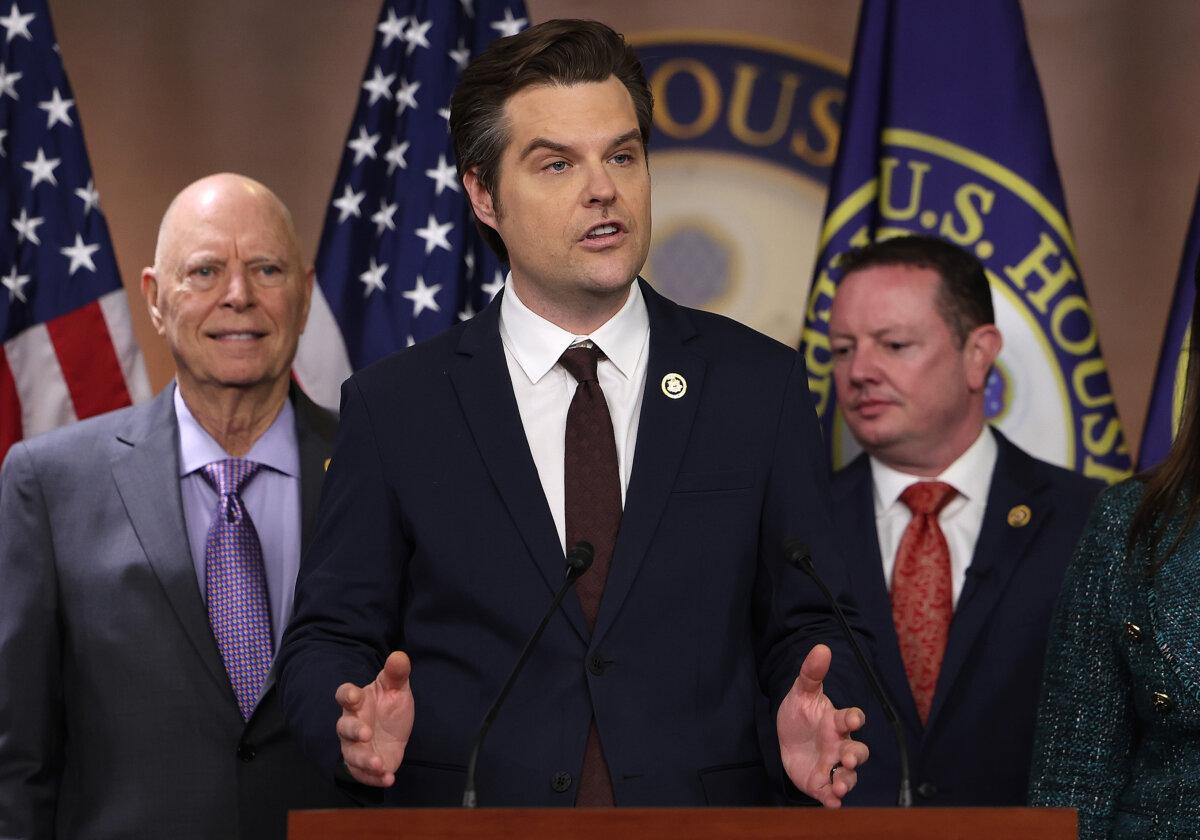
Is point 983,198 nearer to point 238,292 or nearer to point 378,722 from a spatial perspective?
point 238,292

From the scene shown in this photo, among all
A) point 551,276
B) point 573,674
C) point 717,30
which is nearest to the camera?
point 573,674

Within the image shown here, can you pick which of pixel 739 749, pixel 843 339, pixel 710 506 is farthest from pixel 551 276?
pixel 843 339

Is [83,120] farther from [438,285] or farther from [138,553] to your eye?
[138,553]

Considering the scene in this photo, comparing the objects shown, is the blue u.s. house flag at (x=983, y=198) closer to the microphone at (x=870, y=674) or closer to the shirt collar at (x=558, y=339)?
the shirt collar at (x=558, y=339)

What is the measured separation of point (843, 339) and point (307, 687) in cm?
→ 182

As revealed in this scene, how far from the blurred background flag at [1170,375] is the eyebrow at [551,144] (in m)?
2.05

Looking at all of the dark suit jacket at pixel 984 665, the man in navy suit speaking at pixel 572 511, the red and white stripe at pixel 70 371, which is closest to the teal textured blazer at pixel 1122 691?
the man in navy suit speaking at pixel 572 511

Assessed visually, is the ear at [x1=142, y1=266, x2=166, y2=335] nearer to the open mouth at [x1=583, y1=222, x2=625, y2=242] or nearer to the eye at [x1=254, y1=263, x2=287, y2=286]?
the eye at [x1=254, y1=263, x2=287, y2=286]

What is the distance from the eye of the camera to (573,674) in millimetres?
2150

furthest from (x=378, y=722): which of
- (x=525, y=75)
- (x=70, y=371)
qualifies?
(x=70, y=371)

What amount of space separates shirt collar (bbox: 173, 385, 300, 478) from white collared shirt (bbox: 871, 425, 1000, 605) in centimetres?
124

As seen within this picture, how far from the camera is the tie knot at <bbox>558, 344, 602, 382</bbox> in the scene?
7.62 ft

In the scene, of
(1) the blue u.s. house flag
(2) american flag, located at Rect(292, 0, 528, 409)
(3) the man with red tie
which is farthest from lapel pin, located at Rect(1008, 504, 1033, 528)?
(2) american flag, located at Rect(292, 0, 528, 409)

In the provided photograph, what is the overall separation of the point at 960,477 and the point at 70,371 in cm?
211
